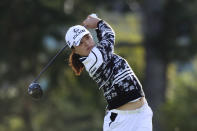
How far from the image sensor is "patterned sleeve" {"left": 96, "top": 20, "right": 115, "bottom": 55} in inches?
318

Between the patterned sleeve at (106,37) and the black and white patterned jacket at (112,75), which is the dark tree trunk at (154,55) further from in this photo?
the black and white patterned jacket at (112,75)

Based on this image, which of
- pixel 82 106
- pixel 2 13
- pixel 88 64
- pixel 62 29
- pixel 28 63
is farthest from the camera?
pixel 82 106

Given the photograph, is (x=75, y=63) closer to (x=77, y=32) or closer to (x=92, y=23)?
(x=77, y=32)

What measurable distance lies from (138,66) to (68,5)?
3.41 metres

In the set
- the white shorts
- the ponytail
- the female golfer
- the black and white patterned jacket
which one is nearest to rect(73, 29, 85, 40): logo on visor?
the female golfer

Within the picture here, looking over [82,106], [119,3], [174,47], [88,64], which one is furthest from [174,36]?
[88,64]

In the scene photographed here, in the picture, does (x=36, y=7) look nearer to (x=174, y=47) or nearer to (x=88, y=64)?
(x=174, y=47)

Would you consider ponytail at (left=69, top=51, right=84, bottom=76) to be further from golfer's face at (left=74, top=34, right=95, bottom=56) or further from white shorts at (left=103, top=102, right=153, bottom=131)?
white shorts at (left=103, top=102, right=153, bottom=131)

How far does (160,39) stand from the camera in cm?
2270

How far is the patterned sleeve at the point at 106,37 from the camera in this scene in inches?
318

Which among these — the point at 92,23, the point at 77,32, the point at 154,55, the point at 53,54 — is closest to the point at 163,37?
the point at 154,55

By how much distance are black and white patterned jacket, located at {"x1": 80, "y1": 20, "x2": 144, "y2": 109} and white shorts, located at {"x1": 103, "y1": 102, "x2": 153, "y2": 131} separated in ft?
0.38

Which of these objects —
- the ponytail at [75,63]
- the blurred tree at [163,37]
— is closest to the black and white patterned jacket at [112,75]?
Answer: the ponytail at [75,63]

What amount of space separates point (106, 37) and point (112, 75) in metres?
0.56
